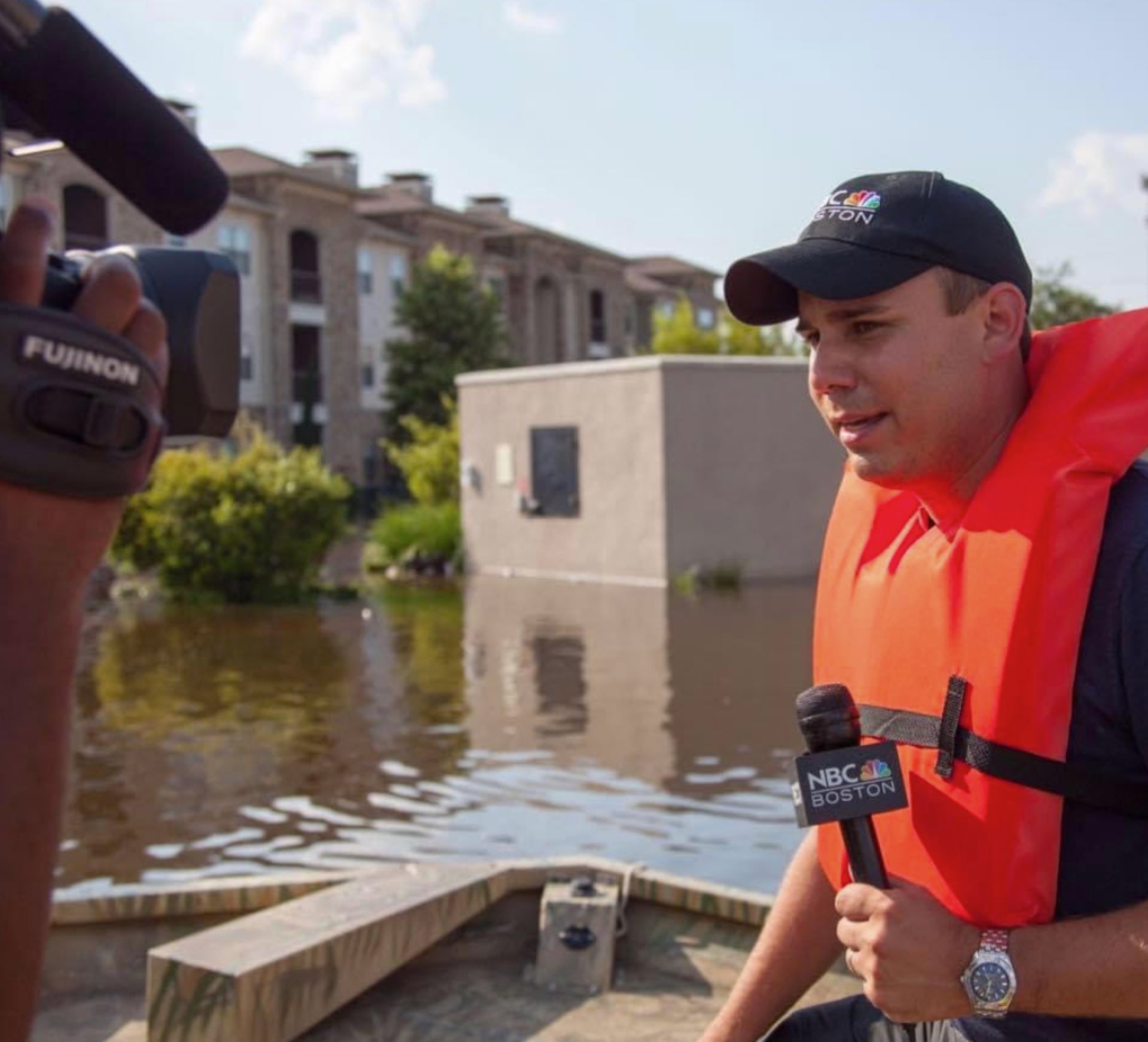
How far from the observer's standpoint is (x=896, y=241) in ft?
8.72

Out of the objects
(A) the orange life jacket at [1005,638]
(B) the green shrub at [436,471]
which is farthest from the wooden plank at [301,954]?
(B) the green shrub at [436,471]

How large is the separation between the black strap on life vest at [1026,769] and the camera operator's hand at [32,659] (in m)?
1.54

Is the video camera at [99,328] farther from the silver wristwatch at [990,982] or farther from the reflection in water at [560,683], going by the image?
the reflection in water at [560,683]

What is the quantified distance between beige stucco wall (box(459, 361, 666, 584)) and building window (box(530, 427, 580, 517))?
0.09 metres

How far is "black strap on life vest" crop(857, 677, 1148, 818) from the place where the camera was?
7.93 ft

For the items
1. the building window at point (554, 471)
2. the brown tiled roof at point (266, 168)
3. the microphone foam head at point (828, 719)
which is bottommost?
the microphone foam head at point (828, 719)

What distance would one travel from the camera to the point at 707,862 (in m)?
8.38

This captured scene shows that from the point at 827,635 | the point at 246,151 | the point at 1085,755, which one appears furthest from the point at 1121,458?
the point at 246,151

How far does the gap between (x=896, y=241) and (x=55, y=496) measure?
173 centimetres

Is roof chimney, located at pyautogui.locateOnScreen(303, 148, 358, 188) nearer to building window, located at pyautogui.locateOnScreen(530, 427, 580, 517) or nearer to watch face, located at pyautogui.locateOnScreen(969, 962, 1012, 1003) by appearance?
building window, located at pyautogui.locateOnScreen(530, 427, 580, 517)

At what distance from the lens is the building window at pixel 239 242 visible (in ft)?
153

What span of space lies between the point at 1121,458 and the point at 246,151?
4958 cm

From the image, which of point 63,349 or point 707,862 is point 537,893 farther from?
point 63,349

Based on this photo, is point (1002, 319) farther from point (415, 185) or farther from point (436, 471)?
point (415, 185)
